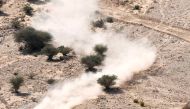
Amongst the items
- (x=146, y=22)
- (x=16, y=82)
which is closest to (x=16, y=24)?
(x=146, y=22)

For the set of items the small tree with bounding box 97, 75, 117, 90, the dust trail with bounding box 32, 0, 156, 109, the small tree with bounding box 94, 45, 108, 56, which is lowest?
the dust trail with bounding box 32, 0, 156, 109

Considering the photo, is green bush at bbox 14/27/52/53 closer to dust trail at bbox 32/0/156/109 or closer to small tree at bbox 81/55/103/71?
dust trail at bbox 32/0/156/109

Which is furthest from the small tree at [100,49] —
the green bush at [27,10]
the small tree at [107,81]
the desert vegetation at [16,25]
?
the green bush at [27,10]

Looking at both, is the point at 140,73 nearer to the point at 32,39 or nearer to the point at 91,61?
the point at 91,61

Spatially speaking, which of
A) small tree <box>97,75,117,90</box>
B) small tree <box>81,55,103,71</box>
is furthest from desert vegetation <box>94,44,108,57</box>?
small tree <box>97,75,117,90</box>

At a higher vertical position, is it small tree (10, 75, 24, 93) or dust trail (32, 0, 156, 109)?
small tree (10, 75, 24, 93)

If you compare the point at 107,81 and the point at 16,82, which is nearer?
the point at 16,82

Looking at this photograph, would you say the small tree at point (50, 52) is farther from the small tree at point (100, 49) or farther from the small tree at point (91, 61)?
the small tree at point (100, 49)

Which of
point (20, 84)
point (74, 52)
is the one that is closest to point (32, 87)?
point (20, 84)
